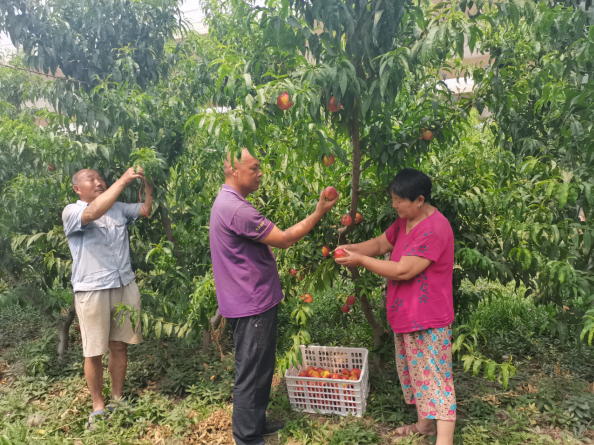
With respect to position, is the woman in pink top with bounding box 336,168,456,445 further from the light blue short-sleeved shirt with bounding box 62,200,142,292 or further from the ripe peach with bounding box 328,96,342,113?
the light blue short-sleeved shirt with bounding box 62,200,142,292

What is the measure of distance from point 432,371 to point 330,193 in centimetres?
109

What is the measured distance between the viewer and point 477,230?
9.18 ft

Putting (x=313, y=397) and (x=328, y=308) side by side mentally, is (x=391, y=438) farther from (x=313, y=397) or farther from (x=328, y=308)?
(x=328, y=308)

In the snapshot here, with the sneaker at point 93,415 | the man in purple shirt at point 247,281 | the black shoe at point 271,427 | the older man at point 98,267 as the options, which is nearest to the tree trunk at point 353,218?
the man in purple shirt at point 247,281

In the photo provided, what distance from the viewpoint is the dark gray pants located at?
7.93 ft

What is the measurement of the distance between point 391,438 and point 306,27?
7.96ft

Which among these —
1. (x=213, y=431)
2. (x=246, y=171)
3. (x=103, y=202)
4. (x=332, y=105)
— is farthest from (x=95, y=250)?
(x=332, y=105)

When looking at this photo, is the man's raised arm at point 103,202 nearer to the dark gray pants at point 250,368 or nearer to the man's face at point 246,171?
the man's face at point 246,171

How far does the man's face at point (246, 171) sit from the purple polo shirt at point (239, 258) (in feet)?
0.22

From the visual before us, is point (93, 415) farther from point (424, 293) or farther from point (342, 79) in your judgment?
point (342, 79)

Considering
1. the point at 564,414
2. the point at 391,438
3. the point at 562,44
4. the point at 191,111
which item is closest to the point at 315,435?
the point at 391,438

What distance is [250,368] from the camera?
2438 mm

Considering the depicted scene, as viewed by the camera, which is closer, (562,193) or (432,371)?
(562,193)

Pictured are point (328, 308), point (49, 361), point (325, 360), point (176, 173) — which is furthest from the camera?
point (328, 308)
